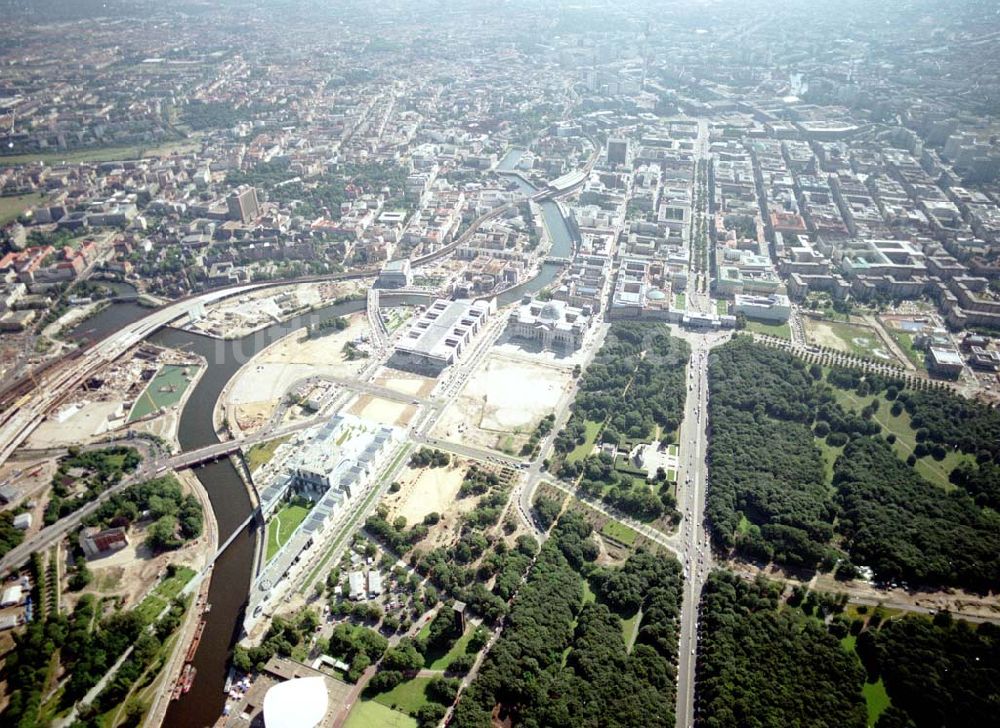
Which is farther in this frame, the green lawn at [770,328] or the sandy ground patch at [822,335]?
the green lawn at [770,328]

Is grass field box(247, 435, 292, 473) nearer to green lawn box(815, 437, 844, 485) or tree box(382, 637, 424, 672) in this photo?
tree box(382, 637, 424, 672)

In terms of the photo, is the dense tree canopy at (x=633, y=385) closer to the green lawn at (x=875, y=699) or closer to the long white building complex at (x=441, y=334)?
the long white building complex at (x=441, y=334)

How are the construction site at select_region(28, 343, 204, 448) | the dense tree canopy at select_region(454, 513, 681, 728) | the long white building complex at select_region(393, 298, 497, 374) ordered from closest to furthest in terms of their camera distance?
the dense tree canopy at select_region(454, 513, 681, 728)
the construction site at select_region(28, 343, 204, 448)
the long white building complex at select_region(393, 298, 497, 374)

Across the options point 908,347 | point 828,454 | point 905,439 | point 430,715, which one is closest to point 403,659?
point 430,715

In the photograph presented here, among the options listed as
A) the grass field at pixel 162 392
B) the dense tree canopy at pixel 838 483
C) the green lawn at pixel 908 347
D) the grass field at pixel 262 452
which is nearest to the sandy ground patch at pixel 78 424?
the grass field at pixel 162 392

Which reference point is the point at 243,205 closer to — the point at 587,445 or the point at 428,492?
the point at 428,492

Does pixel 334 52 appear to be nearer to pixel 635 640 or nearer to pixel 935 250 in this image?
pixel 935 250

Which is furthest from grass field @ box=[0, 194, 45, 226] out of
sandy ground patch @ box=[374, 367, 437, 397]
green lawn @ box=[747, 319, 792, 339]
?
green lawn @ box=[747, 319, 792, 339]

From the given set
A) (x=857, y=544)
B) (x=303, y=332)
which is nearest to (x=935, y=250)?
(x=857, y=544)
